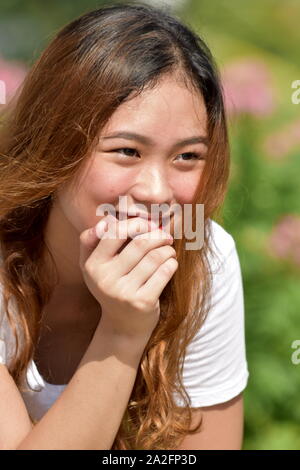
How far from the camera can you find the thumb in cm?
142

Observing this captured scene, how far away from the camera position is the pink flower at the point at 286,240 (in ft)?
7.75

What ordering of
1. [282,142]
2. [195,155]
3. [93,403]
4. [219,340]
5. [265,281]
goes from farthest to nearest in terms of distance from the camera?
[282,142] → [265,281] → [219,340] → [195,155] → [93,403]

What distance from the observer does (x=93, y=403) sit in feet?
4.60

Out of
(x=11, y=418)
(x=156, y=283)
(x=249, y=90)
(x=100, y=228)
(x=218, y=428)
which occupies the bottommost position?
(x=218, y=428)

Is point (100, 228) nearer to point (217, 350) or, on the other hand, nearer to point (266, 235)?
point (217, 350)

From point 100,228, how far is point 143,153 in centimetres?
17

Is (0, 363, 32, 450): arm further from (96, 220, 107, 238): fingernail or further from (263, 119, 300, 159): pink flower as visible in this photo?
(263, 119, 300, 159): pink flower

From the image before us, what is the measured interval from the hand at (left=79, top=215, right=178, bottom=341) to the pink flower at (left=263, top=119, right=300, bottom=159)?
47.1 inches

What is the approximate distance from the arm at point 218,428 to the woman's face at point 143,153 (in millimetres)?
655

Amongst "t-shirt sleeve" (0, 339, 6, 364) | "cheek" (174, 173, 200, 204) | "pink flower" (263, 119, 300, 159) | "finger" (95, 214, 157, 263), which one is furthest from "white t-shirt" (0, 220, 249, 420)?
"pink flower" (263, 119, 300, 159)

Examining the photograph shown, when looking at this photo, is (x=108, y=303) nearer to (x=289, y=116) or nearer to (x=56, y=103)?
(x=56, y=103)

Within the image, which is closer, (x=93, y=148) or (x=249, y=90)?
(x=93, y=148)

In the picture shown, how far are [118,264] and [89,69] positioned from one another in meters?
0.39

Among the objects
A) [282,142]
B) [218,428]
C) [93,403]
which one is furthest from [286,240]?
[93,403]
